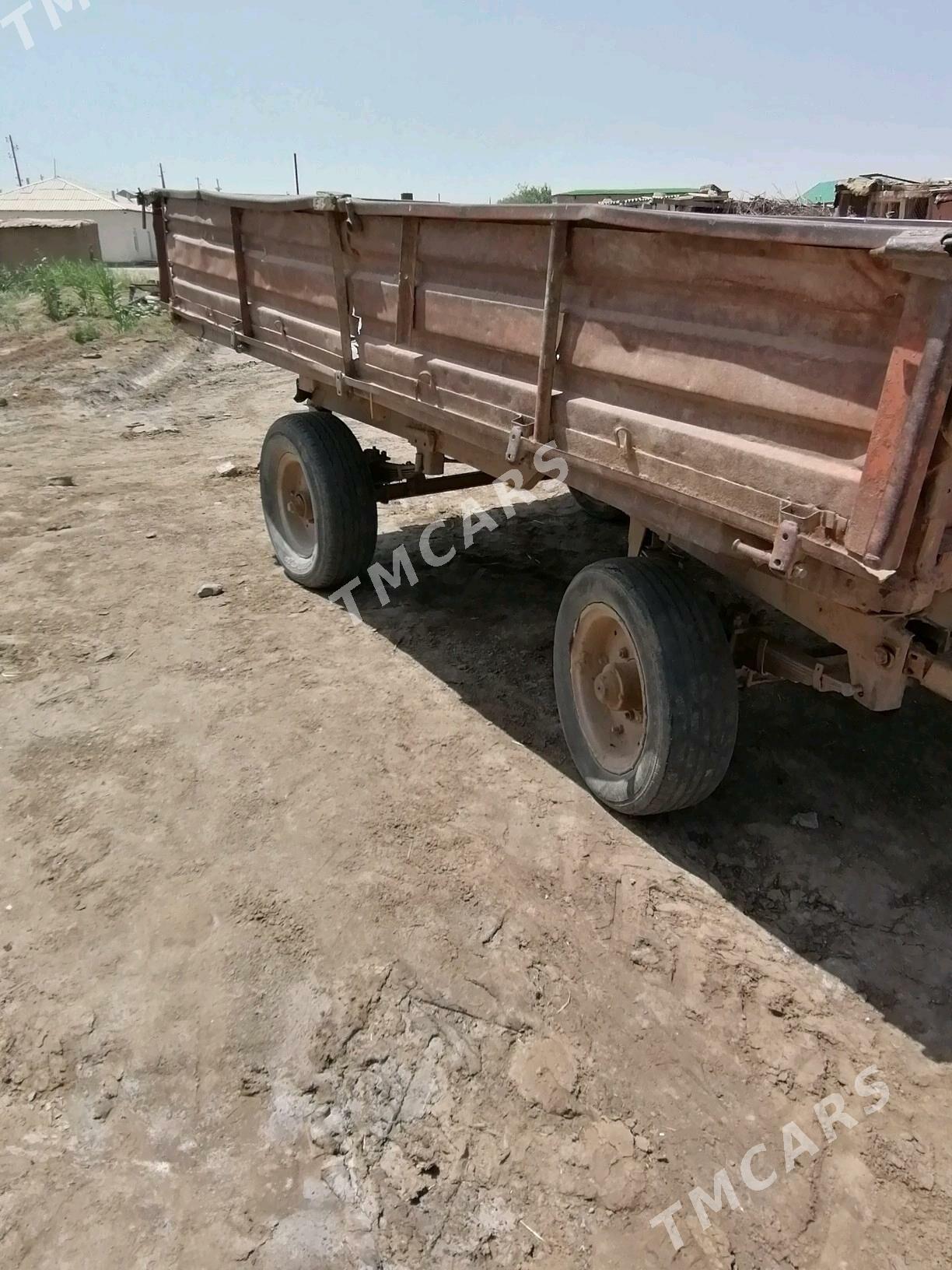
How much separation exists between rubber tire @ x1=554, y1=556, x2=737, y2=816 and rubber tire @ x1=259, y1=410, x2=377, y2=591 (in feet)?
6.93

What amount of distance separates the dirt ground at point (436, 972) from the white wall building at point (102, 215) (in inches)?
1434

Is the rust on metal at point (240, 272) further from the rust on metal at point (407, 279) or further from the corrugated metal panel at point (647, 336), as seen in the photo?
the rust on metal at point (407, 279)

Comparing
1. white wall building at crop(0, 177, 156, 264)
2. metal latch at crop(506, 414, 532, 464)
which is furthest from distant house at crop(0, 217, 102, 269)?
metal latch at crop(506, 414, 532, 464)

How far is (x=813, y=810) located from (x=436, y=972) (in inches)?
60.5

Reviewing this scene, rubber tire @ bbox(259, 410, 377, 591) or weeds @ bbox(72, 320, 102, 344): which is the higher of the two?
rubber tire @ bbox(259, 410, 377, 591)

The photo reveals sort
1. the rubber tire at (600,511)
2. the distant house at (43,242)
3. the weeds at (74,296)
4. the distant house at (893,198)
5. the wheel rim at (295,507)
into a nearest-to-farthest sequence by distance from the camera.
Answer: the wheel rim at (295,507) → the rubber tire at (600,511) → the distant house at (893,198) → the weeds at (74,296) → the distant house at (43,242)

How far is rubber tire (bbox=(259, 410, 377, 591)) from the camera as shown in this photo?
4.82 metres

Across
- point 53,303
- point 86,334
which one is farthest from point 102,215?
point 86,334

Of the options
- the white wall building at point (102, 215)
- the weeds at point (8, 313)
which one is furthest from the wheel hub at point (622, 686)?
the white wall building at point (102, 215)

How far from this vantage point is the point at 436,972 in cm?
261

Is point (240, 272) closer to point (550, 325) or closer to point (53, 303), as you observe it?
point (550, 325)

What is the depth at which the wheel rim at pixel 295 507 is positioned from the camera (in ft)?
17.3

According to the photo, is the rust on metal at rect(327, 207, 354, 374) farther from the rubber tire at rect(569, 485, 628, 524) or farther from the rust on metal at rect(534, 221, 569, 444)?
the rubber tire at rect(569, 485, 628, 524)

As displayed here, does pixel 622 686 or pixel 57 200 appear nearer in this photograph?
pixel 622 686
